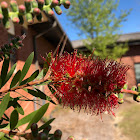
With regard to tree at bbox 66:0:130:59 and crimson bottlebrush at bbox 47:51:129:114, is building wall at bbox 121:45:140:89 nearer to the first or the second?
tree at bbox 66:0:130:59

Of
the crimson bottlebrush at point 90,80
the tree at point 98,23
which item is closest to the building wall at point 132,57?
the tree at point 98,23

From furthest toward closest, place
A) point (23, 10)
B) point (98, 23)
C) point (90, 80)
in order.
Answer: point (98, 23) < point (90, 80) < point (23, 10)

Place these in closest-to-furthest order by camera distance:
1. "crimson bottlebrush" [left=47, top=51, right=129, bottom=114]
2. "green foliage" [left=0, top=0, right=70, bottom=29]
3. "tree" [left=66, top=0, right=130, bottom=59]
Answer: "green foliage" [left=0, top=0, right=70, bottom=29]
"crimson bottlebrush" [left=47, top=51, right=129, bottom=114]
"tree" [left=66, top=0, right=130, bottom=59]

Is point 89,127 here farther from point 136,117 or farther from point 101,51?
point 101,51

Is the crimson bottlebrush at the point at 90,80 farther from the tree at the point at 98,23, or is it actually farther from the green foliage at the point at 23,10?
the tree at the point at 98,23

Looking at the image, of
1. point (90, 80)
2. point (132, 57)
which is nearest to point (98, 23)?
point (132, 57)

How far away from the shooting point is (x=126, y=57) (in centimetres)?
698

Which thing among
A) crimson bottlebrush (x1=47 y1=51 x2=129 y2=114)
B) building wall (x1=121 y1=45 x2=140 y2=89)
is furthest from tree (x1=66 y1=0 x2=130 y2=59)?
crimson bottlebrush (x1=47 y1=51 x2=129 y2=114)

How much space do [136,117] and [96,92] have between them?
4222 millimetres

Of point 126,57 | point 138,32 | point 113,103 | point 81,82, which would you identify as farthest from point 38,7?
point 138,32

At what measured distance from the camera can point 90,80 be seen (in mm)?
594

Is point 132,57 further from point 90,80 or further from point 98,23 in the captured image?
point 90,80

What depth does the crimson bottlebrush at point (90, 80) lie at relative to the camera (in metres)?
0.58

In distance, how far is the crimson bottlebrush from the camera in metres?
0.58
